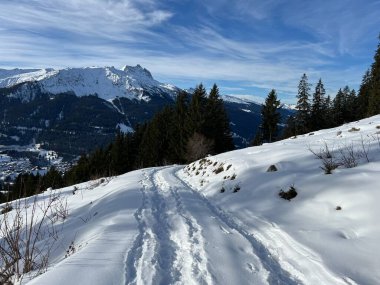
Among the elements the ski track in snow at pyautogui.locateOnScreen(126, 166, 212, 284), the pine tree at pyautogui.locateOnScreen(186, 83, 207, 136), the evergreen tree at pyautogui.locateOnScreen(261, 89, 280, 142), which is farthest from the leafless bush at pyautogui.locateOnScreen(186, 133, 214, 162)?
the ski track in snow at pyautogui.locateOnScreen(126, 166, 212, 284)

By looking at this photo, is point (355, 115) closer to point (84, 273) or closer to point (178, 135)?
point (178, 135)

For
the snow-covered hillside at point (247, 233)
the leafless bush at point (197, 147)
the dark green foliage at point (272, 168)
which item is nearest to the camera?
the snow-covered hillside at point (247, 233)

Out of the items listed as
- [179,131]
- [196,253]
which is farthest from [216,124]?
[196,253]

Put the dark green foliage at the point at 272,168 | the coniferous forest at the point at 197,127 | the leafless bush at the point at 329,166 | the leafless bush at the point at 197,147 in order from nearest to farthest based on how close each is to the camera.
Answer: the leafless bush at the point at 329,166 → the dark green foliage at the point at 272,168 → the leafless bush at the point at 197,147 → the coniferous forest at the point at 197,127

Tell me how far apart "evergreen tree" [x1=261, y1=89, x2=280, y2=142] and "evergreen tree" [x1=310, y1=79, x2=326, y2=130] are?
6.50 meters

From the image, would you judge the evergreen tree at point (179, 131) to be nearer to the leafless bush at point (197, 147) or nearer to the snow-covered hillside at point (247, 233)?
the leafless bush at point (197, 147)

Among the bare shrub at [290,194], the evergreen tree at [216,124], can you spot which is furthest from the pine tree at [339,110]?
the bare shrub at [290,194]

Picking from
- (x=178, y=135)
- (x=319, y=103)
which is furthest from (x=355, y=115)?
(x=178, y=135)

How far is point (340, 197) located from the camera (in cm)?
728

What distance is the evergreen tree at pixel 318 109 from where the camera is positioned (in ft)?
180

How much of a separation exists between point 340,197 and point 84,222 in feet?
19.5

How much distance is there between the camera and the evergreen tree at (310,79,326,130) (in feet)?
180

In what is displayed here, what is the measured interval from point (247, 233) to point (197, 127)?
35.3 metres

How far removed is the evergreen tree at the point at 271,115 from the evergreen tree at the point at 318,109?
6.50 m
